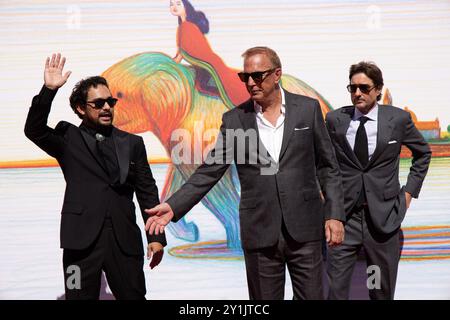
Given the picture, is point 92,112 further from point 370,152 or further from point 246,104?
point 370,152

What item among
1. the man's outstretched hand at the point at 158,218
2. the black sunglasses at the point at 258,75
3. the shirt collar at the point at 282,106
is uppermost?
the black sunglasses at the point at 258,75

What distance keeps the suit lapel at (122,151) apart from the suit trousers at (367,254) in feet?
4.86

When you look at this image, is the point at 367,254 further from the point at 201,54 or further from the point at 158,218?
the point at 201,54

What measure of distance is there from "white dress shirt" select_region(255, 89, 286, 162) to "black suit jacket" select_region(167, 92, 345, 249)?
0.03 metres

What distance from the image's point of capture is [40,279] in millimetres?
5156

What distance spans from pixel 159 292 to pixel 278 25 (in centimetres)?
206

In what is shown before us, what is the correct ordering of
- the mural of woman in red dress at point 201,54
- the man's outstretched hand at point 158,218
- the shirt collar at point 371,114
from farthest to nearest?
the mural of woman in red dress at point 201,54
the shirt collar at point 371,114
the man's outstretched hand at point 158,218

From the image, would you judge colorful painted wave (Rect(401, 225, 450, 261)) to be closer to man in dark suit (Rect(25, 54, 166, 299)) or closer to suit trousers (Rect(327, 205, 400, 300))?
suit trousers (Rect(327, 205, 400, 300))

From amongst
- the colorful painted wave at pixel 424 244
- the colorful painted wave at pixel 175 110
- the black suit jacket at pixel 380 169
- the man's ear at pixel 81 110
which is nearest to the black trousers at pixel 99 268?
the man's ear at pixel 81 110

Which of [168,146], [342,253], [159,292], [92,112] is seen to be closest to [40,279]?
[159,292]

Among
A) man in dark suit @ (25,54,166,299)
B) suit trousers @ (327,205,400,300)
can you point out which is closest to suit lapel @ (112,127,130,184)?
man in dark suit @ (25,54,166,299)

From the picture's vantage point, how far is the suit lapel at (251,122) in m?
3.68

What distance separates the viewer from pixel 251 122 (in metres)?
3.72

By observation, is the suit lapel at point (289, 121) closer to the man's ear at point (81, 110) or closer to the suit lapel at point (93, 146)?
the suit lapel at point (93, 146)
